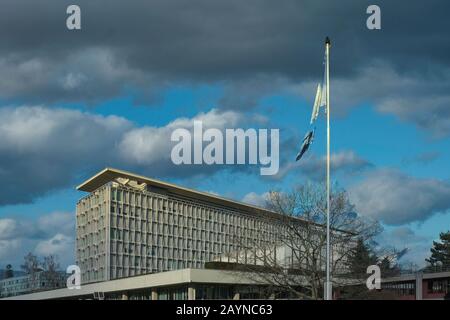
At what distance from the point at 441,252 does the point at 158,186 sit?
164 ft

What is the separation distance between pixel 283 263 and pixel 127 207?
1713 inches

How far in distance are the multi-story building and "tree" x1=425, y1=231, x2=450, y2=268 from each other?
36.4 metres

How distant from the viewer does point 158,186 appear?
4380 inches

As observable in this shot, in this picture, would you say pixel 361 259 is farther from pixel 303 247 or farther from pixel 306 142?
pixel 306 142

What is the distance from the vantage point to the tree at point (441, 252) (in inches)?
4470

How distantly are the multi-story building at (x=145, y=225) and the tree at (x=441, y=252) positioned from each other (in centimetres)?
3638

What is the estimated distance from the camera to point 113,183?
Answer: 318 feet

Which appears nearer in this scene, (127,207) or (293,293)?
(293,293)

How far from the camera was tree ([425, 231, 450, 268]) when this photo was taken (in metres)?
114

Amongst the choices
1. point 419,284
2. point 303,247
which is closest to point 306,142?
point 303,247

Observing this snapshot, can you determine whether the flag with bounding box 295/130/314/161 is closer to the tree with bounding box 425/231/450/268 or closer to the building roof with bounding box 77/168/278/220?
the building roof with bounding box 77/168/278/220
